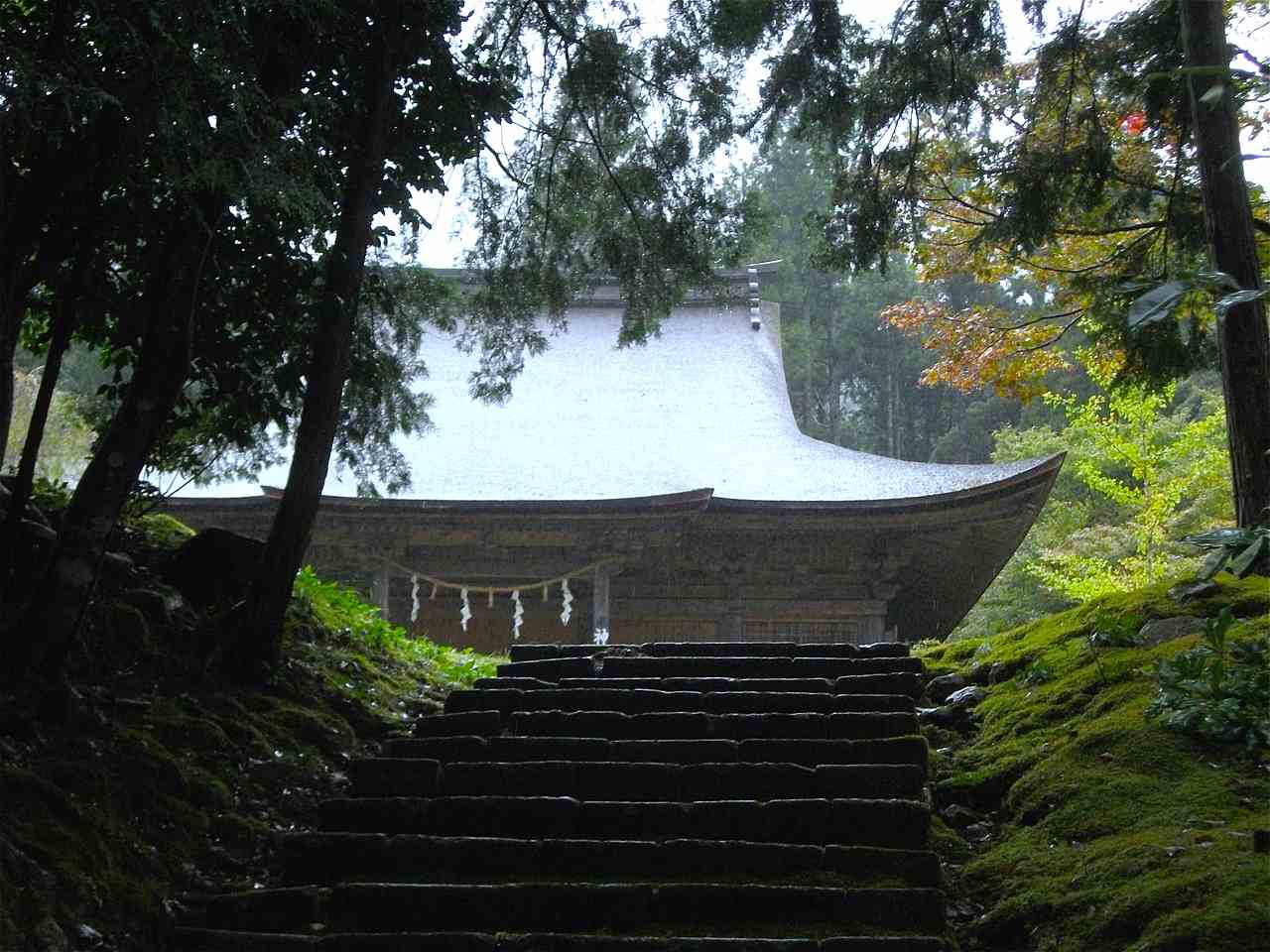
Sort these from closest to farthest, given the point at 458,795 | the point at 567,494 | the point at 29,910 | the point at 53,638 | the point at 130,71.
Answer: the point at 29,910, the point at 130,71, the point at 53,638, the point at 458,795, the point at 567,494

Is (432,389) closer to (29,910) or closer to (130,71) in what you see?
(130,71)

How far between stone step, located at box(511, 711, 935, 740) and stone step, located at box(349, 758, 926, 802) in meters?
0.49

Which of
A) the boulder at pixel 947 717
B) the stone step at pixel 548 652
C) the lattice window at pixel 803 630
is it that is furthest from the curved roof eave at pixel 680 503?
the boulder at pixel 947 717

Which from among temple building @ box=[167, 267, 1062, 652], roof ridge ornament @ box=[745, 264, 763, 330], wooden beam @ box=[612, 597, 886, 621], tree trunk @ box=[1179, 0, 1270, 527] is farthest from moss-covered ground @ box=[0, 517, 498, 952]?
roof ridge ornament @ box=[745, 264, 763, 330]

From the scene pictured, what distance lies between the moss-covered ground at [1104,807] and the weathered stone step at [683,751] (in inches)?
10.2

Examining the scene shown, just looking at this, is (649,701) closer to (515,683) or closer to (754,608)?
(515,683)

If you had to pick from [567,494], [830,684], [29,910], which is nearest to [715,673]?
[830,684]

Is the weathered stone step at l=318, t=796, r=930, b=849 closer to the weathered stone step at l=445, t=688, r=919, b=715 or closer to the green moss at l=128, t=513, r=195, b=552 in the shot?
the weathered stone step at l=445, t=688, r=919, b=715

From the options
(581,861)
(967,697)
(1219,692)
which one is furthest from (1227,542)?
(967,697)

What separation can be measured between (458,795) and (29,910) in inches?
72.7

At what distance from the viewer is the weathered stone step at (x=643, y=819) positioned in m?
4.81

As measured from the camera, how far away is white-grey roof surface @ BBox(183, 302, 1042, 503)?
12703mm

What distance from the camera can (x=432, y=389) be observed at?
1619 centimetres

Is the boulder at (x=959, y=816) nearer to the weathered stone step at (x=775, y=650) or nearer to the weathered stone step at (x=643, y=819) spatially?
the weathered stone step at (x=643, y=819)
